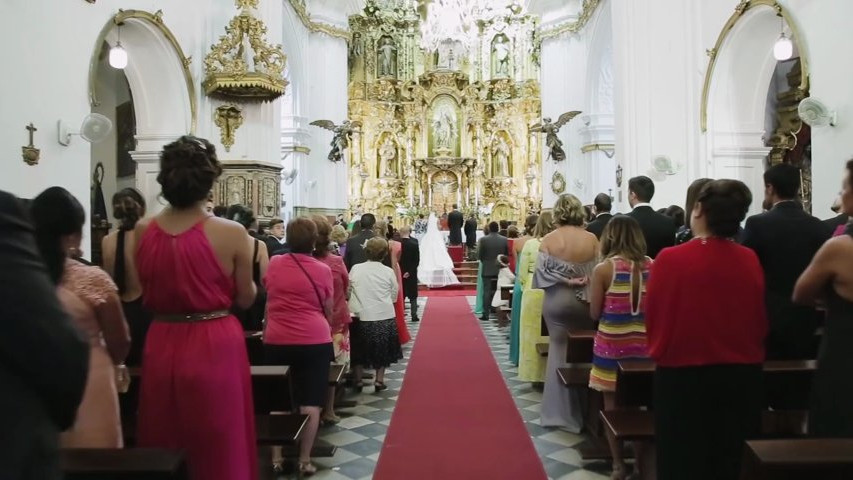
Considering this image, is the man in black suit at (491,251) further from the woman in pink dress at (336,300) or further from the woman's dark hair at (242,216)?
the woman's dark hair at (242,216)

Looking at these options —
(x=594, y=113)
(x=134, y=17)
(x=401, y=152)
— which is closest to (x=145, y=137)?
(x=134, y=17)

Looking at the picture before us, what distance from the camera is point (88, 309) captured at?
105 inches

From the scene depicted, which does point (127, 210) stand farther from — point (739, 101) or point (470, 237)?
point (470, 237)

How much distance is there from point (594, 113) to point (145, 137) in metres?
13.1

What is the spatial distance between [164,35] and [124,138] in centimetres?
539

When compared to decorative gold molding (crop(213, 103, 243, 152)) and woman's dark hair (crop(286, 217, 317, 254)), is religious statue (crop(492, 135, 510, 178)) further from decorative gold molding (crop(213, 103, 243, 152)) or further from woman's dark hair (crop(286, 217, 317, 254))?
woman's dark hair (crop(286, 217, 317, 254))

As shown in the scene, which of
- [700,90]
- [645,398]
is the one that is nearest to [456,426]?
[645,398]

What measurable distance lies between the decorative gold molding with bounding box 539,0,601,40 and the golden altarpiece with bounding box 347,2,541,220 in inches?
84.0

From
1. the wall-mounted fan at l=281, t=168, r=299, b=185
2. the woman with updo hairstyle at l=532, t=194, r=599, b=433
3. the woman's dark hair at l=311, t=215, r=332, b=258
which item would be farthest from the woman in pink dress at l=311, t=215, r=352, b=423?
the wall-mounted fan at l=281, t=168, r=299, b=185

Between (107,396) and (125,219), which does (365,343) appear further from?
(107,396)

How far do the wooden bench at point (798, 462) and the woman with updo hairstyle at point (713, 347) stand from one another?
0.58 meters

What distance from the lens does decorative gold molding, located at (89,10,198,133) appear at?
27.8ft

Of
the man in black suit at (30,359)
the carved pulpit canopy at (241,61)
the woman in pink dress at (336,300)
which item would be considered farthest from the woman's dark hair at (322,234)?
the carved pulpit canopy at (241,61)

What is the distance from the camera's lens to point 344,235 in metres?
8.13
